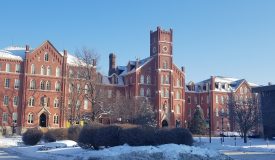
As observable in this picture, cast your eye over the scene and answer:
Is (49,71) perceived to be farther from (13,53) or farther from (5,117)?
(5,117)

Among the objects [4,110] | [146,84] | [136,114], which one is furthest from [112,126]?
[146,84]

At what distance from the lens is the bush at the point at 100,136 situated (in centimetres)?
2614

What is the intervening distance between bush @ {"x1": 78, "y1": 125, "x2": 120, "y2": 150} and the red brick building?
6048cm

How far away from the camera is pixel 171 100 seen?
74.7 meters

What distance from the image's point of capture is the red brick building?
85.9 meters

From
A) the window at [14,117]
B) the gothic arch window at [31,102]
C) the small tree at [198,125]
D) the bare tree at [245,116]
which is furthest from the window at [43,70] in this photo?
the bare tree at [245,116]

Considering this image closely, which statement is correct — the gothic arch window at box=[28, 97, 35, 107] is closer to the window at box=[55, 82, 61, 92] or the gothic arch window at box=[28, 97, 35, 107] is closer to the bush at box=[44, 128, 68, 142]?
the window at box=[55, 82, 61, 92]

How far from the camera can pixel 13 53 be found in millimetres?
65938

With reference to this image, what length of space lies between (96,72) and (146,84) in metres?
22.1

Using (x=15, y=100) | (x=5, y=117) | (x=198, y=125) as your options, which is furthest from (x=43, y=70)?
(x=198, y=125)

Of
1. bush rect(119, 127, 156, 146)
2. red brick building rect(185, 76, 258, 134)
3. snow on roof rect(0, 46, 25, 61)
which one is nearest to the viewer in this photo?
bush rect(119, 127, 156, 146)

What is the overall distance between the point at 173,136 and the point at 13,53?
46811 millimetres

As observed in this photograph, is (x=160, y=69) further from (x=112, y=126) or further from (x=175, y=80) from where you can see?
(x=112, y=126)

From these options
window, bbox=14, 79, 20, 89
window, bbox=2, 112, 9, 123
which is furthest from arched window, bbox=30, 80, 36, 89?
window, bbox=2, 112, 9, 123
